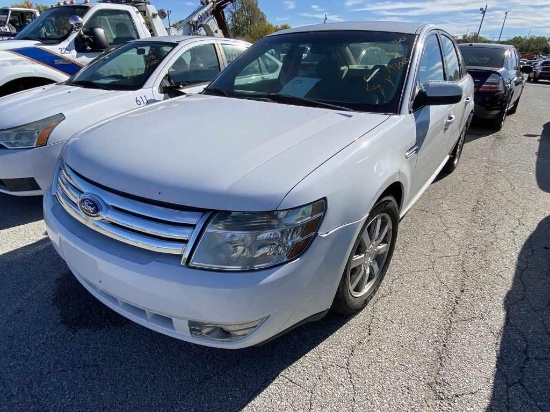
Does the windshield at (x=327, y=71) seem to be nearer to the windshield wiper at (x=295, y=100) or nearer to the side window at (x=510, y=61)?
the windshield wiper at (x=295, y=100)

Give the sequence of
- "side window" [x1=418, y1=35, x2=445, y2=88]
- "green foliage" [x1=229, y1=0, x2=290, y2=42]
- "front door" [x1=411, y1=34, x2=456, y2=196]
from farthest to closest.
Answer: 1. "green foliage" [x1=229, y1=0, x2=290, y2=42]
2. "side window" [x1=418, y1=35, x2=445, y2=88]
3. "front door" [x1=411, y1=34, x2=456, y2=196]

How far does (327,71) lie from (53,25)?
202 inches

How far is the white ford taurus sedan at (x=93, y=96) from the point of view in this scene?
129 inches

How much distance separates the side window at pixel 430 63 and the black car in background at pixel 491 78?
3874 mm

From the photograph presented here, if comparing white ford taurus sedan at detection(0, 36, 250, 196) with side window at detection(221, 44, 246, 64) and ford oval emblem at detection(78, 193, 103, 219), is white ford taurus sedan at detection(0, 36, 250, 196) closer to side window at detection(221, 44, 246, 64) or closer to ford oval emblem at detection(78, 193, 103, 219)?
side window at detection(221, 44, 246, 64)

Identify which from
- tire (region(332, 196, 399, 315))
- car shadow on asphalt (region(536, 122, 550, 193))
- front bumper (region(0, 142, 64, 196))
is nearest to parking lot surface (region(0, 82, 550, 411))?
tire (region(332, 196, 399, 315))

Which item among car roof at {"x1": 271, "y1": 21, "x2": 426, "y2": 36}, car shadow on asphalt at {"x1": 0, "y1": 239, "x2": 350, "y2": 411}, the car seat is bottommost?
car shadow on asphalt at {"x1": 0, "y1": 239, "x2": 350, "y2": 411}

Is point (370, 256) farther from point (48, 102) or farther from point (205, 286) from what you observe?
point (48, 102)

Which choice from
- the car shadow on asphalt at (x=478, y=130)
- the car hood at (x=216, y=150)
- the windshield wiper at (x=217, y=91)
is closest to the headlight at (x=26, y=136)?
the car hood at (x=216, y=150)

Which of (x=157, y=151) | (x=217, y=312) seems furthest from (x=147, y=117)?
(x=217, y=312)

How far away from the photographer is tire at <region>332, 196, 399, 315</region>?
2027mm

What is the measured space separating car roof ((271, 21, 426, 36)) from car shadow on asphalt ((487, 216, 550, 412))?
1.99m

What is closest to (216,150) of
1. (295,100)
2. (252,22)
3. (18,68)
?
(295,100)

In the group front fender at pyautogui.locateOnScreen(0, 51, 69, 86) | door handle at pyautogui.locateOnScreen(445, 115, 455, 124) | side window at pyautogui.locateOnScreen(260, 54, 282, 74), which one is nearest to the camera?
side window at pyautogui.locateOnScreen(260, 54, 282, 74)
